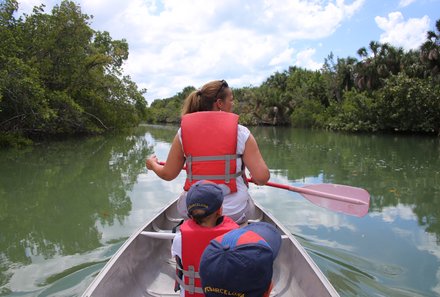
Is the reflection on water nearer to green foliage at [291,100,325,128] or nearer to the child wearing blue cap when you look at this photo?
the child wearing blue cap

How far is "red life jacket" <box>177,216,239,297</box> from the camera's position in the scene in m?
1.95

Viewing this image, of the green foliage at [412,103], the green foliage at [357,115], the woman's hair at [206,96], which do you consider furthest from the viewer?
the green foliage at [357,115]

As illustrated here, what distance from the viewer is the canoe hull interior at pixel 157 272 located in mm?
2420

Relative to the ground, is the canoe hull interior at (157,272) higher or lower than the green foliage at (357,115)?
lower

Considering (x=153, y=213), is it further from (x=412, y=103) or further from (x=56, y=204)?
(x=412, y=103)

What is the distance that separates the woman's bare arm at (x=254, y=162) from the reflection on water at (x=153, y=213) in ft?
4.96

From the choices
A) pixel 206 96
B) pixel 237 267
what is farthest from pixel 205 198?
pixel 206 96

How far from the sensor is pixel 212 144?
243 centimetres

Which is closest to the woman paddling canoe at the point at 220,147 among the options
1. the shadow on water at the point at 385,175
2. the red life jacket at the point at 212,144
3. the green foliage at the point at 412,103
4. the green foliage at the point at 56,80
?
the red life jacket at the point at 212,144

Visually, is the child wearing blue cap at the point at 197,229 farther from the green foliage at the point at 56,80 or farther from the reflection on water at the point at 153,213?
the green foliage at the point at 56,80

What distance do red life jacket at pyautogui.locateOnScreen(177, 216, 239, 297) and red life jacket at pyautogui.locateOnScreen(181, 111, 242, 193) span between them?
0.46 meters

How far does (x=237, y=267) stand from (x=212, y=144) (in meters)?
1.26

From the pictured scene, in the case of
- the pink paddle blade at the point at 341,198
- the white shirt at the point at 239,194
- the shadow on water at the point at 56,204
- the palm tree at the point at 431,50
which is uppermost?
the palm tree at the point at 431,50

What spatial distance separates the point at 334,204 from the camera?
344 cm
